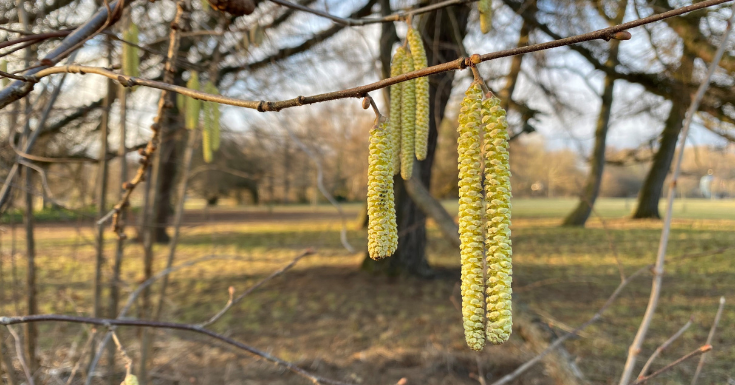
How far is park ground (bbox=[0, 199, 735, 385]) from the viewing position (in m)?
3.46

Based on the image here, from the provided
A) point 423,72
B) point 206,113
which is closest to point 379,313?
point 206,113

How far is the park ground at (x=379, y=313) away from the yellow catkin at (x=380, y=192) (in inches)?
51.4

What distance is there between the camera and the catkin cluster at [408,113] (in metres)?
0.98

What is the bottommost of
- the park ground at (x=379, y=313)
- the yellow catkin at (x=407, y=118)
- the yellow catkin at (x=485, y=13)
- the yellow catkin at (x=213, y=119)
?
the park ground at (x=379, y=313)

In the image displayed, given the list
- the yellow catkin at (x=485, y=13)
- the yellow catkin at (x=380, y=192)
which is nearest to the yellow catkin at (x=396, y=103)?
the yellow catkin at (x=380, y=192)

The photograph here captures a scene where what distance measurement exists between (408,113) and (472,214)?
1.22 feet

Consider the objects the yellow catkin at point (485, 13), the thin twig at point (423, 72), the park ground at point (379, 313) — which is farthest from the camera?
the park ground at point (379, 313)

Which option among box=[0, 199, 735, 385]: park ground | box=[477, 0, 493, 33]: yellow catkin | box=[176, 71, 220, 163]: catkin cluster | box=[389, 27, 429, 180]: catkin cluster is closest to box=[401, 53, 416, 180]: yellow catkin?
box=[389, 27, 429, 180]: catkin cluster

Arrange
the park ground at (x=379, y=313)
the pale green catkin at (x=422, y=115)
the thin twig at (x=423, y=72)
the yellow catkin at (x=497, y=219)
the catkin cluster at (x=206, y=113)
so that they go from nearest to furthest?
the thin twig at (x=423, y=72)
the yellow catkin at (x=497, y=219)
the pale green catkin at (x=422, y=115)
the catkin cluster at (x=206, y=113)
the park ground at (x=379, y=313)

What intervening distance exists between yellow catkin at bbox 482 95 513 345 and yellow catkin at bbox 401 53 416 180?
310mm

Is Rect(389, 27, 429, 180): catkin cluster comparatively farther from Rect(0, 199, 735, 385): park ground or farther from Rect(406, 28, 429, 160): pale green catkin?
Rect(0, 199, 735, 385): park ground

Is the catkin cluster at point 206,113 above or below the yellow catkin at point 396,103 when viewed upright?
above

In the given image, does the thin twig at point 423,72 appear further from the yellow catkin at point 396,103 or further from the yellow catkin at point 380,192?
the yellow catkin at point 396,103

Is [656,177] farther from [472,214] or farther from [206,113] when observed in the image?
[472,214]
